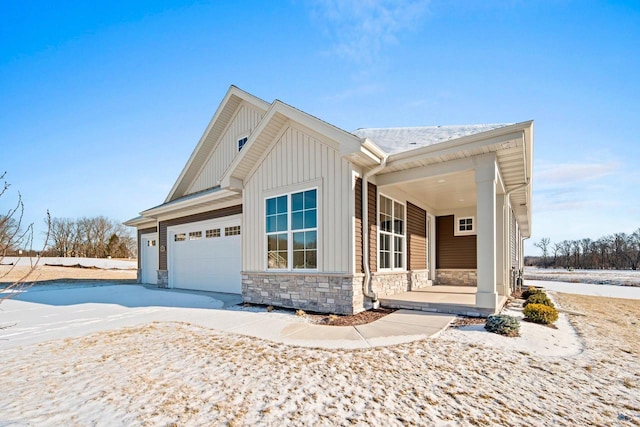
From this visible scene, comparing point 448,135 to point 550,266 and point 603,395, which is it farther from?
point 550,266

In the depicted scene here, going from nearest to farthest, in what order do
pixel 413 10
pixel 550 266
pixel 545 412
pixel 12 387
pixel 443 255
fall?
pixel 545 412, pixel 12 387, pixel 413 10, pixel 443 255, pixel 550 266

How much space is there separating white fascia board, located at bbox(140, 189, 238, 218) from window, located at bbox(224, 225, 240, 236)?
3.68 ft

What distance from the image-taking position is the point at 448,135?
7.07 m

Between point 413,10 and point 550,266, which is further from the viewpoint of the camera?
point 550,266

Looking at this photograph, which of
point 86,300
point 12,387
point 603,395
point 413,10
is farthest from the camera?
point 86,300

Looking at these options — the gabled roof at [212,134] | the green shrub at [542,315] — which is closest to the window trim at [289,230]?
the gabled roof at [212,134]

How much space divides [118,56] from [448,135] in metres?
8.95

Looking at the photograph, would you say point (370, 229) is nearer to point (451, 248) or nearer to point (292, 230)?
point (292, 230)

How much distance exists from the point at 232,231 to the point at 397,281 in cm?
578

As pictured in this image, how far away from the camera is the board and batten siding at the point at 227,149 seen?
11.2 m

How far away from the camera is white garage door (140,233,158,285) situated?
47.9ft

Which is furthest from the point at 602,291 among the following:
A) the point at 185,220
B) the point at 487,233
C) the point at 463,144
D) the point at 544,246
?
the point at 544,246

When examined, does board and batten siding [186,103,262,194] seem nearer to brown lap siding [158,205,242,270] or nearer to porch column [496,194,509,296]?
brown lap siding [158,205,242,270]

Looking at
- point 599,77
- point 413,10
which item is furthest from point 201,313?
point 599,77
